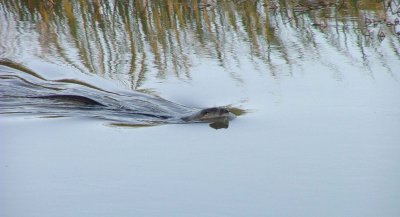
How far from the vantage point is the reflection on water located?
25.3 feet

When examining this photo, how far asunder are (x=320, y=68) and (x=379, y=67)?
468 mm

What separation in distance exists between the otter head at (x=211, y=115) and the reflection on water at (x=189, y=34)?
0.90 meters

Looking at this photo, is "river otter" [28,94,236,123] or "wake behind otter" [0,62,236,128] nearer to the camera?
"river otter" [28,94,236,123]

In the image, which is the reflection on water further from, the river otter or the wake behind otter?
the river otter

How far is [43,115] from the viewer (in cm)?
662

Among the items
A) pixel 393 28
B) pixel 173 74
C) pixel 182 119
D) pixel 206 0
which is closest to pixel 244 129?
pixel 182 119

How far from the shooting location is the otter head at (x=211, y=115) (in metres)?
6.17

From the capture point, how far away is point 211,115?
622 cm

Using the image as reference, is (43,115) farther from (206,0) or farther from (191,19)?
(206,0)

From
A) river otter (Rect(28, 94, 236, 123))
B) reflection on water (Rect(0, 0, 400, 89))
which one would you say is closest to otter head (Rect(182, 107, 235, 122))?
river otter (Rect(28, 94, 236, 123))

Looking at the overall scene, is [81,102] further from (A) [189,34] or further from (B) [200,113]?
(A) [189,34]

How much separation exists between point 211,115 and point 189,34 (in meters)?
2.48

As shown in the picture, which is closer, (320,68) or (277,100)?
(277,100)

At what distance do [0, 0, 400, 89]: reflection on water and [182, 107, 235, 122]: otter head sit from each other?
896 millimetres
